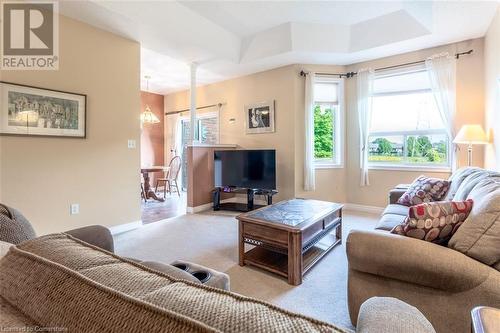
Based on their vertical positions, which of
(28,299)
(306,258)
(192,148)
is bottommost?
(306,258)

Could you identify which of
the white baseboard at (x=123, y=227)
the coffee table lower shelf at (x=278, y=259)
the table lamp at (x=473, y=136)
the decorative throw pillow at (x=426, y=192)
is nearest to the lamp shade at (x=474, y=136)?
the table lamp at (x=473, y=136)

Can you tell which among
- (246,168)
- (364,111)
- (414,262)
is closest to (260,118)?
(246,168)

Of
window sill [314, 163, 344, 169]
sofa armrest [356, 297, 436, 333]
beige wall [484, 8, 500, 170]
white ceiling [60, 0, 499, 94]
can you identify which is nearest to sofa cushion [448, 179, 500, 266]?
sofa armrest [356, 297, 436, 333]

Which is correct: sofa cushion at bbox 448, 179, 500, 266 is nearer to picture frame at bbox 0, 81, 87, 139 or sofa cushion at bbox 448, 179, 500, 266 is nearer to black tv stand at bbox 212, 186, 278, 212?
black tv stand at bbox 212, 186, 278, 212

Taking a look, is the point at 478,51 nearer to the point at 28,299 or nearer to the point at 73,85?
the point at 28,299

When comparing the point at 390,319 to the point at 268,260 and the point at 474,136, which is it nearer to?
the point at 268,260

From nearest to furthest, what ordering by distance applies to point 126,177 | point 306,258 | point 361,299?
1. point 361,299
2. point 306,258
3. point 126,177

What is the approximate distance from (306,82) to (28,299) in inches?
183

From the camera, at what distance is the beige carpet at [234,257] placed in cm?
182

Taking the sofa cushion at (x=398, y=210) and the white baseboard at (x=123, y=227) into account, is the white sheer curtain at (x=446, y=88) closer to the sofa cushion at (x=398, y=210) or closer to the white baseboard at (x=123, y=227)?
the sofa cushion at (x=398, y=210)

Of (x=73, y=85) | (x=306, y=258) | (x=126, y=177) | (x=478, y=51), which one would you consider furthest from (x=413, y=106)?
(x=73, y=85)

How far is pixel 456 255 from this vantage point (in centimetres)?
125

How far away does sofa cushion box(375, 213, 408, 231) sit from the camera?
2082 millimetres

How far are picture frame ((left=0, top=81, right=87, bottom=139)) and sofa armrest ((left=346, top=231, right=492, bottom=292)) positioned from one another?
319 cm
